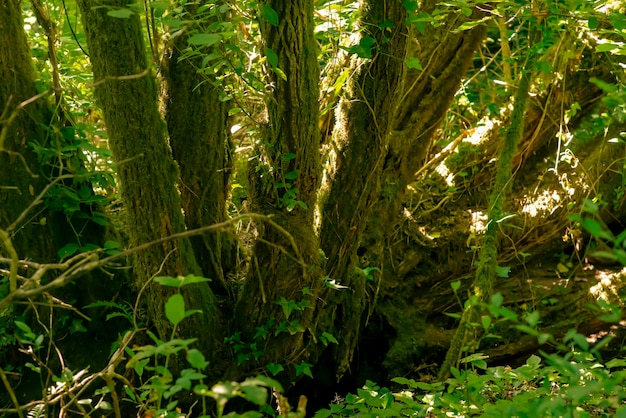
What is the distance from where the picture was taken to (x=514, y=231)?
4.25m

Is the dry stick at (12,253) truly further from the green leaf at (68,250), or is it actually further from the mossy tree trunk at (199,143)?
the mossy tree trunk at (199,143)

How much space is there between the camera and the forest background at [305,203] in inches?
107

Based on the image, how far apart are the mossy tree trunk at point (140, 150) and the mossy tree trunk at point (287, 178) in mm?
360

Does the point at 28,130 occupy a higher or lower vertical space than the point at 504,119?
higher

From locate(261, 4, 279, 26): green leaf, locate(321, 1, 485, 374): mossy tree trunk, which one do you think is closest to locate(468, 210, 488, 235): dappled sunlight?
locate(321, 1, 485, 374): mossy tree trunk

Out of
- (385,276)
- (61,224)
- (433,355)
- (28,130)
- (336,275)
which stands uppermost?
(28,130)

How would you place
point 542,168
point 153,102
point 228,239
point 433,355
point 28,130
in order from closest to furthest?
point 153,102
point 28,130
point 228,239
point 433,355
point 542,168

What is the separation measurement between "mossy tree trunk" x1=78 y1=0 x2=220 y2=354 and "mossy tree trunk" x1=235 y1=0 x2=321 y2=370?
360mm

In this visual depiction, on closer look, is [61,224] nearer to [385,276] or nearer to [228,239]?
[228,239]

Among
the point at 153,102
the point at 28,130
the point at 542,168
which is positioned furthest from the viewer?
the point at 542,168

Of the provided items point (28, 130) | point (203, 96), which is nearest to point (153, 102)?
point (203, 96)

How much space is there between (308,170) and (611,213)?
2513mm

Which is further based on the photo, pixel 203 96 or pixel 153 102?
pixel 203 96

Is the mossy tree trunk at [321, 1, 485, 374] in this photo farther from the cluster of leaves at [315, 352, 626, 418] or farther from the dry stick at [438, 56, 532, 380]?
the cluster of leaves at [315, 352, 626, 418]
